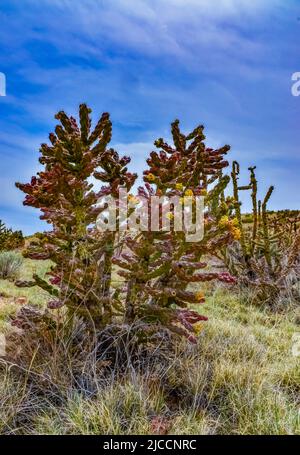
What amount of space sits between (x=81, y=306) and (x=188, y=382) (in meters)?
0.92

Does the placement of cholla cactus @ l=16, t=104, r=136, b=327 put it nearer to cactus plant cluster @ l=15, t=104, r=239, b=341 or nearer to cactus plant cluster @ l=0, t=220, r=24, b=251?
cactus plant cluster @ l=15, t=104, r=239, b=341

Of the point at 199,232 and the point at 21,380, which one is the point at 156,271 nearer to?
the point at 199,232

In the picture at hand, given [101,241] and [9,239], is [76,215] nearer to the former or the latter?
[101,241]

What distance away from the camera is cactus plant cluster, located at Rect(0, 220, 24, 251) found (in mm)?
13258

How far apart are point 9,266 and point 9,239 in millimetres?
6295

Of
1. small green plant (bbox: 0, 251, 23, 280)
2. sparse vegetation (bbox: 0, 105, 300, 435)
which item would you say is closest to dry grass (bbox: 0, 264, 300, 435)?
sparse vegetation (bbox: 0, 105, 300, 435)

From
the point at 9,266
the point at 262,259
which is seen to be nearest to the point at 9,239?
the point at 9,266

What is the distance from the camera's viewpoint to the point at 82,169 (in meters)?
2.86

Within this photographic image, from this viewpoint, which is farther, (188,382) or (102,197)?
(102,197)

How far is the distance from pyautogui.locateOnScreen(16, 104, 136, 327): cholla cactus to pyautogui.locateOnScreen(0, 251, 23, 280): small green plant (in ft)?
17.8

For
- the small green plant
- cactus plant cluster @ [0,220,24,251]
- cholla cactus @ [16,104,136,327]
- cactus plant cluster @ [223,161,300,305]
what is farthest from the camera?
cactus plant cluster @ [0,220,24,251]

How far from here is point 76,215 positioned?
290 centimetres

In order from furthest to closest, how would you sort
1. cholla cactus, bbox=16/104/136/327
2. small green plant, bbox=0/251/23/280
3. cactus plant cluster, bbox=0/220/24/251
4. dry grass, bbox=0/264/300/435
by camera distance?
cactus plant cluster, bbox=0/220/24/251 < small green plant, bbox=0/251/23/280 < cholla cactus, bbox=16/104/136/327 < dry grass, bbox=0/264/300/435
